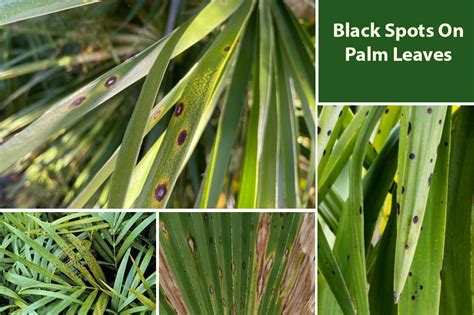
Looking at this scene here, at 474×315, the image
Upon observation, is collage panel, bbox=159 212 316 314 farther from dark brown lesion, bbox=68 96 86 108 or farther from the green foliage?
dark brown lesion, bbox=68 96 86 108

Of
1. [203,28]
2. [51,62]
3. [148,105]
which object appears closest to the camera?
[148,105]

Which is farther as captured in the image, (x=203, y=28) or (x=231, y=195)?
(x=231, y=195)

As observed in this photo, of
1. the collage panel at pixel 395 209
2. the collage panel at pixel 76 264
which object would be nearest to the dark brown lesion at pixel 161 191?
the collage panel at pixel 76 264

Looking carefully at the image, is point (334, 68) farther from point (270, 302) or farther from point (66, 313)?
point (66, 313)

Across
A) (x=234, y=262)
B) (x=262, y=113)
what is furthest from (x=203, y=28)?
(x=234, y=262)

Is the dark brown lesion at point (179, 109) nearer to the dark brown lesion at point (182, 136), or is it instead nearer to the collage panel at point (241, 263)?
the dark brown lesion at point (182, 136)

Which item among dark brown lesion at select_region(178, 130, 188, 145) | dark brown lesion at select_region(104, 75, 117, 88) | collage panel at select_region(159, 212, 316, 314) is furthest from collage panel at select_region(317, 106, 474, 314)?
dark brown lesion at select_region(104, 75, 117, 88)
